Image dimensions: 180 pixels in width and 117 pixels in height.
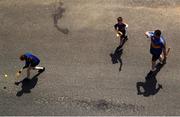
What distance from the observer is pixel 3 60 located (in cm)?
1540

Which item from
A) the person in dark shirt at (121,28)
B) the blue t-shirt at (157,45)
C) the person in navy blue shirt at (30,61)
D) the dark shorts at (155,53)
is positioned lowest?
the person in navy blue shirt at (30,61)

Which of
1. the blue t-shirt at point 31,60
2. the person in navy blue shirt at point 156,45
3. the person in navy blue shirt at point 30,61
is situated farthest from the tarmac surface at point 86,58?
the person in navy blue shirt at point 156,45

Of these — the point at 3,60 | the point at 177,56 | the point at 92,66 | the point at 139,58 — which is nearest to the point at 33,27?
the point at 3,60

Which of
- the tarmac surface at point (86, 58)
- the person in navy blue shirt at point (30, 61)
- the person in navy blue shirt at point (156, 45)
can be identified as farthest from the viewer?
the person in navy blue shirt at point (30, 61)

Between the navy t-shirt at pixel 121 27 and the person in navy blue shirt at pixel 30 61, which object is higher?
the navy t-shirt at pixel 121 27

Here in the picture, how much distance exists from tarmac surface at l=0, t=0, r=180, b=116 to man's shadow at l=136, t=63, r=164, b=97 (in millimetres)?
34

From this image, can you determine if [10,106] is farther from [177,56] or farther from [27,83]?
[177,56]

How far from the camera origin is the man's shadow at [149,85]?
14.0 metres

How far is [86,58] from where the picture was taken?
49.9ft

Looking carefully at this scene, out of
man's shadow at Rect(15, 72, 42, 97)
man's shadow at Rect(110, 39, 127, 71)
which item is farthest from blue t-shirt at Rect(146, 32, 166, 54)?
man's shadow at Rect(15, 72, 42, 97)

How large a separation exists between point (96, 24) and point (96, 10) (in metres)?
0.77

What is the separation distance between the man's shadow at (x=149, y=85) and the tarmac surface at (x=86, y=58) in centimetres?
3

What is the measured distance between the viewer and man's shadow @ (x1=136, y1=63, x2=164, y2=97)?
551 inches

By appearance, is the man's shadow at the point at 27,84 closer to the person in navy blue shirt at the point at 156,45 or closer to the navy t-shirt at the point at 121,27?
the navy t-shirt at the point at 121,27
